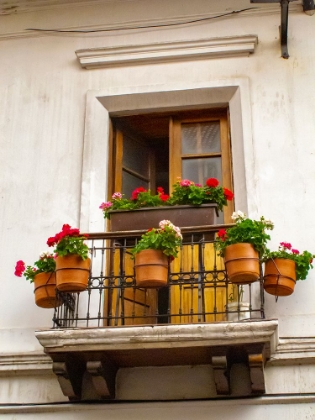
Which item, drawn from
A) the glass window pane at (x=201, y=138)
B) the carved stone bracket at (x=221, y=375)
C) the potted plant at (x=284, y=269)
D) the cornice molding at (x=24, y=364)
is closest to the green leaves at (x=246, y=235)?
the potted plant at (x=284, y=269)

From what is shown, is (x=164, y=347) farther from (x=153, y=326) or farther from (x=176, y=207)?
(x=176, y=207)

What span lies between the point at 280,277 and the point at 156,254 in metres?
1.07

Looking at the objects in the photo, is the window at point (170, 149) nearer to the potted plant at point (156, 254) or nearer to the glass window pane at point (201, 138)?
the glass window pane at point (201, 138)

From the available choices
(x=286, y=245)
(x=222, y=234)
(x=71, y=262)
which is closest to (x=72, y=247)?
(x=71, y=262)

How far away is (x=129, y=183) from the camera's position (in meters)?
8.05

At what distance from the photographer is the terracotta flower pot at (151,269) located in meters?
6.31

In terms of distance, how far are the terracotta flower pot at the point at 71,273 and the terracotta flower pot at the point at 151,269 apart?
1.52 ft

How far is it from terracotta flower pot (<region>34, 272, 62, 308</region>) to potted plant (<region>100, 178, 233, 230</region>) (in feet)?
2.43

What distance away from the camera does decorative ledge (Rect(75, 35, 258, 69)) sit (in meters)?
8.11

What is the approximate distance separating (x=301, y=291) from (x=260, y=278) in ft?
1.84

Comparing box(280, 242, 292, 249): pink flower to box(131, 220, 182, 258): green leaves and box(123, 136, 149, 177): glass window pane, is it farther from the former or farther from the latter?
box(123, 136, 149, 177): glass window pane

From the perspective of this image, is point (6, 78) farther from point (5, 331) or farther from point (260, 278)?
point (260, 278)

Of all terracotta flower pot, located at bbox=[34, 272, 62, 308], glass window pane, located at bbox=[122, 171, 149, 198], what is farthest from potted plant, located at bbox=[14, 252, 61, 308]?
glass window pane, located at bbox=[122, 171, 149, 198]

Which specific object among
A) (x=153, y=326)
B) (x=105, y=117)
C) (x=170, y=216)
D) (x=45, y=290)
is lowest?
(x=153, y=326)
